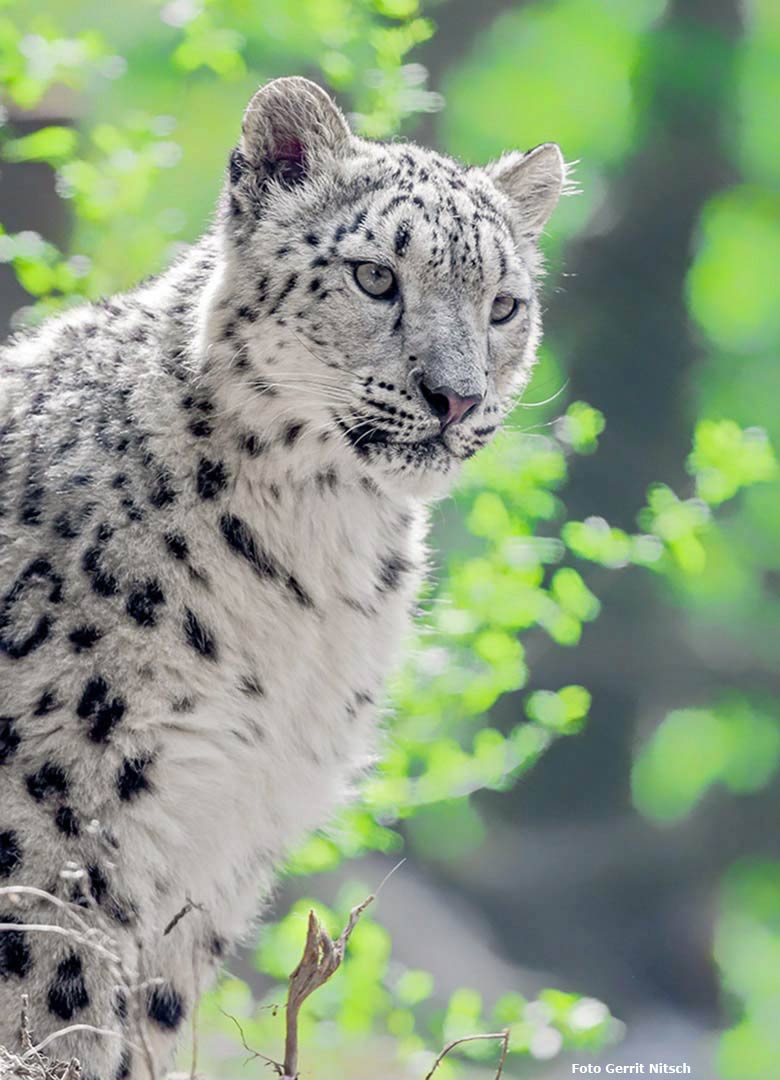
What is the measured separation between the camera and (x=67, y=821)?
2154 millimetres

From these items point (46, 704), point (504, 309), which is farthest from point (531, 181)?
point (46, 704)

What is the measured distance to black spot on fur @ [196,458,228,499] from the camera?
2.33 metres

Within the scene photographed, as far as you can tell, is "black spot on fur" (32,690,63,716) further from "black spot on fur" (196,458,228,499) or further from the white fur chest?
"black spot on fur" (196,458,228,499)

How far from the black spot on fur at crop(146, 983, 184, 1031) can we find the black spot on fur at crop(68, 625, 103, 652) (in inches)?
26.7

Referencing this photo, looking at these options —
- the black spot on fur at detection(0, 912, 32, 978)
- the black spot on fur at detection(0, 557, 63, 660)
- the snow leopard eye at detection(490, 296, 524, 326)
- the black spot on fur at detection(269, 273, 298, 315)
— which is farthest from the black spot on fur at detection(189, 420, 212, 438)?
the black spot on fur at detection(0, 912, 32, 978)

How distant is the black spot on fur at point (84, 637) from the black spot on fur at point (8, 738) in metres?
0.15

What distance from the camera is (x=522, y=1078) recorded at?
4.02 meters

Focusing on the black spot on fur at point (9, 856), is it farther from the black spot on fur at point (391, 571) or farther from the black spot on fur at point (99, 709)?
the black spot on fur at point (391, 571)

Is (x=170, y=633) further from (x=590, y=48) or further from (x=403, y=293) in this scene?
(x=590, y=48)

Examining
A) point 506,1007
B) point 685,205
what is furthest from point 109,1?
point 506,1007

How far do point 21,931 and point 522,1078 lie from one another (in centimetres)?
231

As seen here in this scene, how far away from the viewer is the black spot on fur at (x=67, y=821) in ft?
7.06

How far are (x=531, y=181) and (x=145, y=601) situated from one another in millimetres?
1124

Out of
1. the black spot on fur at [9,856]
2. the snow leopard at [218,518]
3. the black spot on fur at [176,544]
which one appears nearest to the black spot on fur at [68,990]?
the snow leopard at [218,518]
